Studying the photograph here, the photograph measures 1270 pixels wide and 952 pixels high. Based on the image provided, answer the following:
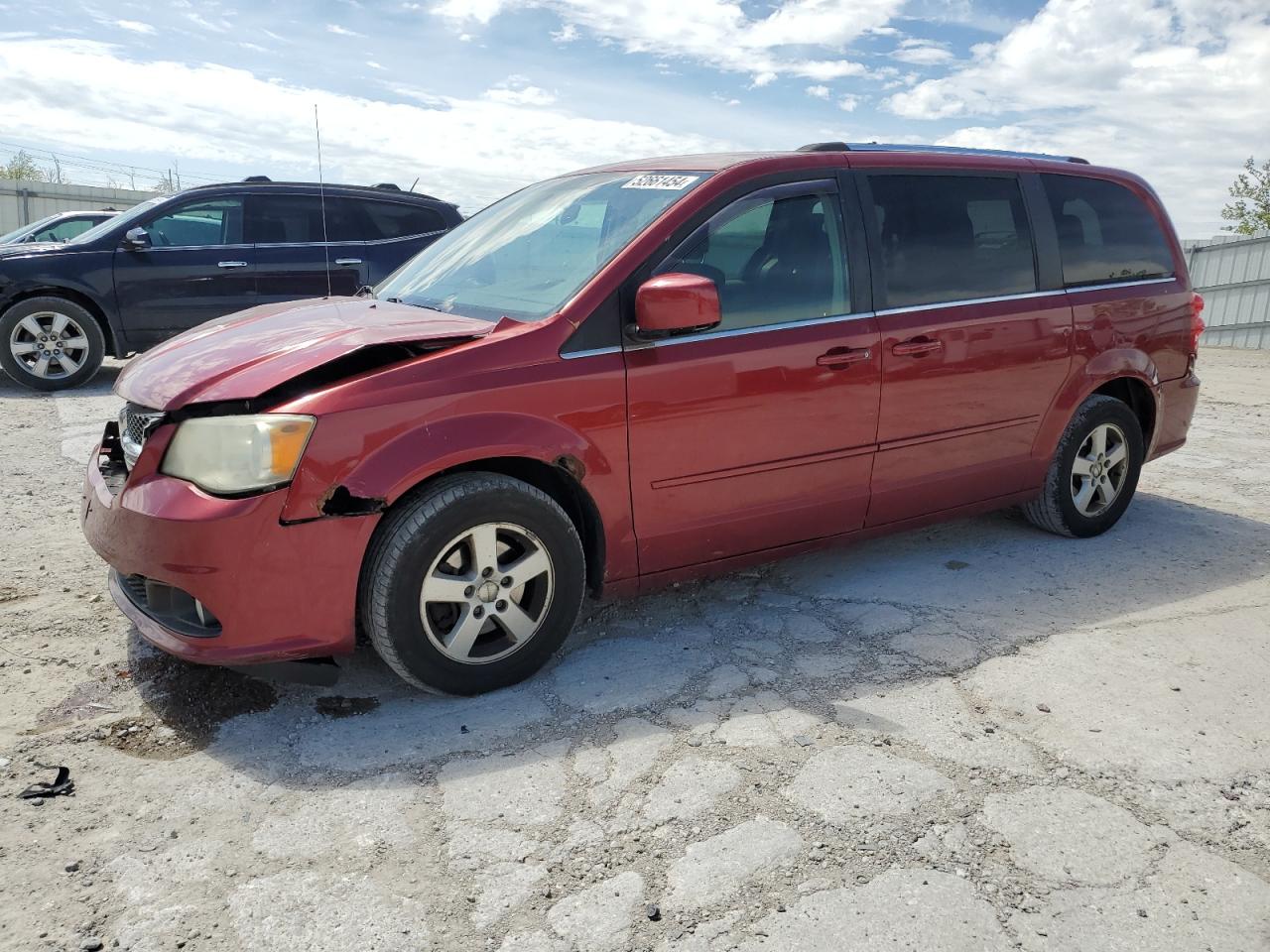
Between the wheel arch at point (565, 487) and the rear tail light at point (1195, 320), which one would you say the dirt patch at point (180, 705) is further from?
the rear tail light at point (1195, 320)

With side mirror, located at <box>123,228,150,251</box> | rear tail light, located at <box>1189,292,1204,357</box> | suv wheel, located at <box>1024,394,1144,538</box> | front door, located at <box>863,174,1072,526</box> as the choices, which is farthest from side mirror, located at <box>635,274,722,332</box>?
side mirror, located at <box>123,228,150,251</box>

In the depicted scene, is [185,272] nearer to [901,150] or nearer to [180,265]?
[180,265]

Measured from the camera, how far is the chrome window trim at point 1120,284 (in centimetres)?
450

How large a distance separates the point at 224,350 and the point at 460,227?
1.54 metres

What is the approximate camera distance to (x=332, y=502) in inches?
113

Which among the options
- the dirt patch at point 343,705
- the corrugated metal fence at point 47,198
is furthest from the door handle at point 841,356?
the corrugated metal fence at point 47,198

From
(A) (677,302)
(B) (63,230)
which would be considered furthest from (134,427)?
(B) (63,230)

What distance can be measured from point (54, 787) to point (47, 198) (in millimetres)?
28364

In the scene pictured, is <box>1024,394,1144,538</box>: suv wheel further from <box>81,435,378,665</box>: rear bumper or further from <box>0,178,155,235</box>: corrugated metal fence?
<box>0,178,155,235</box>: corrugated metal fence

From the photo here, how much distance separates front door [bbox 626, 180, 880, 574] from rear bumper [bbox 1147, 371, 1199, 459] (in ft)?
6.60

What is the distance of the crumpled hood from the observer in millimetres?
2945

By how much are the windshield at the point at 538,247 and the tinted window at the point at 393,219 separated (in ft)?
17.5

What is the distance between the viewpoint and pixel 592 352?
3.24 meters

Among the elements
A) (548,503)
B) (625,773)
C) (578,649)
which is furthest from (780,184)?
(625,773)
